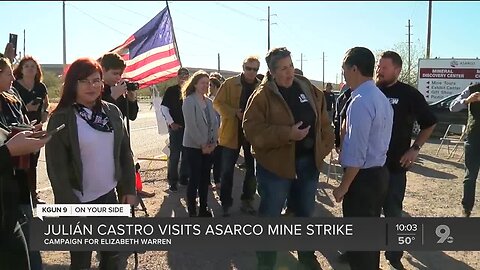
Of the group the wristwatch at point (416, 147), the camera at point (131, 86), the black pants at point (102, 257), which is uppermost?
the camera at point (131, 86)

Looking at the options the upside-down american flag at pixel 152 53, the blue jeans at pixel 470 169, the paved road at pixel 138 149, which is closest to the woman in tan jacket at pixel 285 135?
the blue jeans at pixel 470 169

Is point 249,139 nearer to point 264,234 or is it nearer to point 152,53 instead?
point 264,234

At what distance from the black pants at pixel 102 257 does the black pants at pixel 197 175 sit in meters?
1.62

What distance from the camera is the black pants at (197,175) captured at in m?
4.21

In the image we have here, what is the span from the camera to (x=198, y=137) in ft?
13.7

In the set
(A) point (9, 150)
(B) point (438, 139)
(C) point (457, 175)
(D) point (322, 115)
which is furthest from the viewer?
(B) point (438, 139)

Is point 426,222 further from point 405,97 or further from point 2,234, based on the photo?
point 2,234

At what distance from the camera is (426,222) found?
107 inches

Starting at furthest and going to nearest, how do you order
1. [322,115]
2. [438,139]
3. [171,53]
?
[438,139] → [171,53] → [322,115]

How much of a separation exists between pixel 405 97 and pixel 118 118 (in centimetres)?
210

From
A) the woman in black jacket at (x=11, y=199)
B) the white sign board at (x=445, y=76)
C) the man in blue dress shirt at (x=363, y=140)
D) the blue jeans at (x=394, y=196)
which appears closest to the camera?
the woman in black jacket at (x=11, y=199)

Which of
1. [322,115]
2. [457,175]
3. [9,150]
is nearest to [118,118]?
[9,150]

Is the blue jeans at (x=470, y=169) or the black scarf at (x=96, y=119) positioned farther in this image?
the blue jeans at (x=470, y=169)

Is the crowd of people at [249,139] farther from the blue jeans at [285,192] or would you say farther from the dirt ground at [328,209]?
the dirt ground at [328,209]
